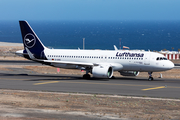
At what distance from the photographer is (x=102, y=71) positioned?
4122 centimetres

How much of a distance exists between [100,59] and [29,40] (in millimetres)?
11765

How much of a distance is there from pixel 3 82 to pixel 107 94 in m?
14.8

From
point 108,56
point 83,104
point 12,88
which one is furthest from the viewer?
point 108,56

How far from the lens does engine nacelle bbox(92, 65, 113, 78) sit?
4106 cm

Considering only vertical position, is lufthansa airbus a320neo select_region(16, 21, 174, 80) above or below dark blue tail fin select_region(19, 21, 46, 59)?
below

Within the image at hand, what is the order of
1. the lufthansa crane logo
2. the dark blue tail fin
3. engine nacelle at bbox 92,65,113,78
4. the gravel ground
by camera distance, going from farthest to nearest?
the lufthansa crane logo
the dark blue tail fin
engine nacelle at bbox 92,65,113,78
the gravel ground

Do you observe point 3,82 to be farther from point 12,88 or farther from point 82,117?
point 82,117

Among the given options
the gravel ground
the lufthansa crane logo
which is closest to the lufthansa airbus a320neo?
the lufthansa crane logo

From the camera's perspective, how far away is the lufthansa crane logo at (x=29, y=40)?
48.0 meters

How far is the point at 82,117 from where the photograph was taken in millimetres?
20250

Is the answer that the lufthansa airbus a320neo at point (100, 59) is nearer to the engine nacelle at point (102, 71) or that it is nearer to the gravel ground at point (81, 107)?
the engine nacelle at point (102, 71)

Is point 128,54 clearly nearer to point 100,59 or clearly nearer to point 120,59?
point 120,59

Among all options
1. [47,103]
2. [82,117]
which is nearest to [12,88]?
[47,103]

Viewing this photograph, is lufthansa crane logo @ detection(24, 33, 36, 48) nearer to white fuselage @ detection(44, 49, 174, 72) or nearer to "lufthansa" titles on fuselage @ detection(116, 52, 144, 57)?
white fuselage @ detection(44, 49, 174, 72)
